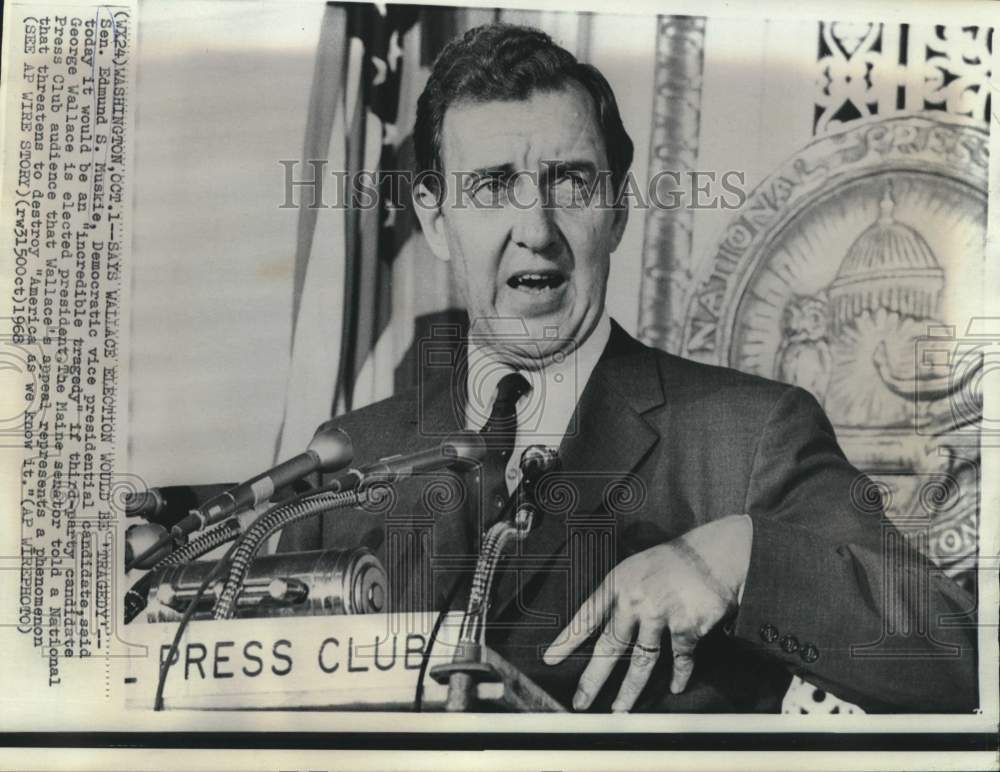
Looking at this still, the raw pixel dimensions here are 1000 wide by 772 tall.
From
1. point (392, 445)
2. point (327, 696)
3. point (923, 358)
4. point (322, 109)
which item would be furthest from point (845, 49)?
point (327, 696)

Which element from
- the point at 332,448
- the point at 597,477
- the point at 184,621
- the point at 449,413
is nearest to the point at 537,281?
the point at 449,413

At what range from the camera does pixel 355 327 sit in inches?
96.4

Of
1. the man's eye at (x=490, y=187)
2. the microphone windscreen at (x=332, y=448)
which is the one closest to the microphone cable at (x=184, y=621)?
the microphone windscreen at (x=332, y=448)

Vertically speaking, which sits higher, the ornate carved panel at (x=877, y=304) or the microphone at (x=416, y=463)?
the ornate carved panel at (x=877, y=304)

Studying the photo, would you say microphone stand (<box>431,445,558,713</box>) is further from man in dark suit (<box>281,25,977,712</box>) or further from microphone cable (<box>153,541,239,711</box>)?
microphone cable (<box>153,541,239,711</box>)

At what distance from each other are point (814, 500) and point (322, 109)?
1.49 m

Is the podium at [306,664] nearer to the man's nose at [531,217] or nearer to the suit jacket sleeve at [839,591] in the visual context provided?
the suit jacket sleeve at [839,591]

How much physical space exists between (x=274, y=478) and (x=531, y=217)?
861 millimetres

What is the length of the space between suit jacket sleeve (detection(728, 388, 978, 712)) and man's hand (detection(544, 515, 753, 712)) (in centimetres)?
5

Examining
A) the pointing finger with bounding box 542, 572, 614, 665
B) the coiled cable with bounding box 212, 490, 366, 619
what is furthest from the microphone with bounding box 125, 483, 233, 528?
the pointing finger with bounding box 542, 572, 614, 665

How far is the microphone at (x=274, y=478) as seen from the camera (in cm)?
242

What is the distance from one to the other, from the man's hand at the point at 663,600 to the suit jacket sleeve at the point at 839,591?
5cm

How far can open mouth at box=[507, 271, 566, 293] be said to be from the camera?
8.02 feet

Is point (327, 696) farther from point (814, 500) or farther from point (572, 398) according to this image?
point (814, 500)
